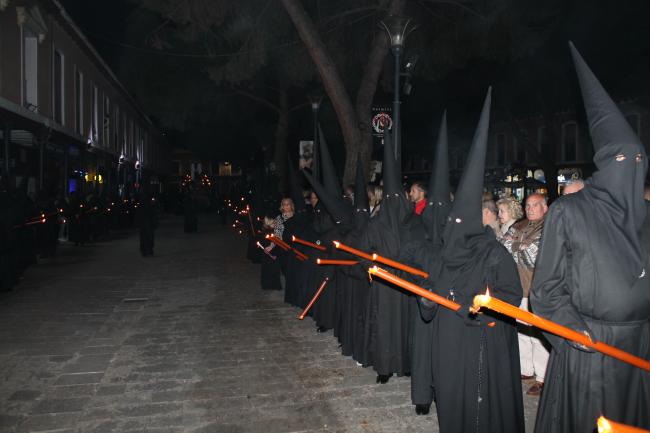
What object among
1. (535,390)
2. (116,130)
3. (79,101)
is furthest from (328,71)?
(116,130)

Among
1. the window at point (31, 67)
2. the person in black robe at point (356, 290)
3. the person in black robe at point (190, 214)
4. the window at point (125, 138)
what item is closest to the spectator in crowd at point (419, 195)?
the person in black robe at point (356, 290)

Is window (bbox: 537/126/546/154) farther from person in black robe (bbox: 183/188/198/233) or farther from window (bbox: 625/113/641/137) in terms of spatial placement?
person in black robe (bbox: 183/188/198/233)

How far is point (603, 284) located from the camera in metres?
3.22

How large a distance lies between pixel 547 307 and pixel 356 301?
3370mm

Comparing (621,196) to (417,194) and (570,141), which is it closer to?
(417,194)

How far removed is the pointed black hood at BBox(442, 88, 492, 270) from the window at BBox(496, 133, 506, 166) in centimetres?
3990

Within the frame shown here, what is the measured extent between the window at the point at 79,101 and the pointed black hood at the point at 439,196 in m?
23.3

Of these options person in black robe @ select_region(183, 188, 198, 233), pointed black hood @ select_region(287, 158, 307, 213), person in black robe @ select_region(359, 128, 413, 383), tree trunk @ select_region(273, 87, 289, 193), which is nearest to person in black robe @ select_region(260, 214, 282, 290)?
pointed black hood @ select_region(287, 158, 307, 213)

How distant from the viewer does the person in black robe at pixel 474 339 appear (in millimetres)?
4109

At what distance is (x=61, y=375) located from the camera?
233 inches

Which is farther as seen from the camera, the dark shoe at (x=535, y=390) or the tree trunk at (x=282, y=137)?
the tree trunk at (x=282, y=137)

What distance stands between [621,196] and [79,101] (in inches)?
1042

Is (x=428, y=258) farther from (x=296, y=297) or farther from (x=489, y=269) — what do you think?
(x=296, y=297)

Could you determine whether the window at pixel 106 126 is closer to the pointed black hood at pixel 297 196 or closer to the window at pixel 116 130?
the window at pixel 116 130
